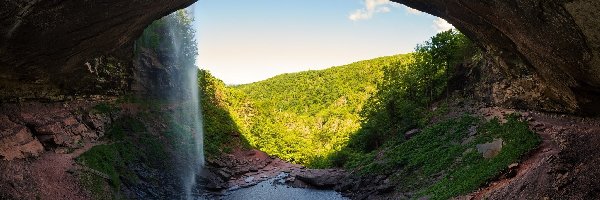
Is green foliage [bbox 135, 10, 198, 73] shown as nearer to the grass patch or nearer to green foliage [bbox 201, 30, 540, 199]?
green foliage [bbox 201, 30, 540, 199]

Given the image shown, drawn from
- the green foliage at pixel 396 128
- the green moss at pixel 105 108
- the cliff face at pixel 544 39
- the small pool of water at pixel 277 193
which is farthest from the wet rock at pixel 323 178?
the cliff face at pixel 544 39

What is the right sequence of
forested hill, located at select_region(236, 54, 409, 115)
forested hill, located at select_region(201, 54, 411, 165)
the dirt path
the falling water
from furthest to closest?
forested hill, located at select_region(236, 54, 409, 115), forested hill, located at select_region(201, 54, 411, 165), the falling water, the dirt path

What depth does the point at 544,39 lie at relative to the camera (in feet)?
32.6

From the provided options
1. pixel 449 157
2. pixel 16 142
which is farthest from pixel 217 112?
pixel 16 142

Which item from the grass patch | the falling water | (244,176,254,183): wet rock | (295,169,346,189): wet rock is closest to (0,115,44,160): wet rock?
the falling water

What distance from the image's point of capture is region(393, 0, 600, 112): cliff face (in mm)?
8203

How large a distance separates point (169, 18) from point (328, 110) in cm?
4329

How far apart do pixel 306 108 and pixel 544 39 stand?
75.1 metres

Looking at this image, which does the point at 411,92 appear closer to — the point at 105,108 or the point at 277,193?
the point at 277,193

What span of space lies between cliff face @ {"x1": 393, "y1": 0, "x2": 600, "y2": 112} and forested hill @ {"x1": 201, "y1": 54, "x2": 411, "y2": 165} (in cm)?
3332

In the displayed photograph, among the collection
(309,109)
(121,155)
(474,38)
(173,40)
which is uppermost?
(173,40)

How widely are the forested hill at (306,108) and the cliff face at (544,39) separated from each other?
109 feet

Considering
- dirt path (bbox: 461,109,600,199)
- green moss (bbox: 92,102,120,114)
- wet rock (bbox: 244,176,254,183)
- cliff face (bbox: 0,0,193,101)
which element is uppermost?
cliff face (bbox: 0,0,193,101)

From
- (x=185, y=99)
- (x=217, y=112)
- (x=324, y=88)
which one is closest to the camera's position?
(x=185, y=99)
